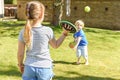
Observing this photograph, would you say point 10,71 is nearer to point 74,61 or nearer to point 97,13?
point 74,61

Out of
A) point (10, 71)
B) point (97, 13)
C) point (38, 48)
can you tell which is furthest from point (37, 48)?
point (97, 13)

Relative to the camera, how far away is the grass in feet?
27.6

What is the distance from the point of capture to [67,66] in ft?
31.1

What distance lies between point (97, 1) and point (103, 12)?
2.70 ft

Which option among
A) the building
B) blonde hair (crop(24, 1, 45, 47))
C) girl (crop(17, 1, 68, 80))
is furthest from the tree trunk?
blonde hair (crop(24, 1, 45, 47))

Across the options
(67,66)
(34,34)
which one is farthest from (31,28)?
(67,66)

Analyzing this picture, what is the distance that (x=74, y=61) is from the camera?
10.2 m

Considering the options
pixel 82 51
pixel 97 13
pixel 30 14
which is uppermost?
pixel 30 14

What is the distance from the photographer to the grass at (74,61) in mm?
8410

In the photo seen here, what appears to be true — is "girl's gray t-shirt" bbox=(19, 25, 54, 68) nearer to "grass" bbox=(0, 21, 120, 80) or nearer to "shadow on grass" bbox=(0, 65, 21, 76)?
"grass" bbox=(0, 21, 120, 80)

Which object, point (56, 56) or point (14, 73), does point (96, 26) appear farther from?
point (14, 73)

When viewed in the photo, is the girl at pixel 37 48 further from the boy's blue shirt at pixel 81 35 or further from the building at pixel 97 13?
the building at pixel 97 13

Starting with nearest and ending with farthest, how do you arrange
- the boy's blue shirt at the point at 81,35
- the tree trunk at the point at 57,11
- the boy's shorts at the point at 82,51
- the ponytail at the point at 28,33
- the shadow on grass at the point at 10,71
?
the ponytail at the point at 28,33
the shadow on grass at the point at 10,71
the boy's blue shirt at the point at 81,35
the boy's shorts at the point at 82,51
the tree trunk at the point at 57,11

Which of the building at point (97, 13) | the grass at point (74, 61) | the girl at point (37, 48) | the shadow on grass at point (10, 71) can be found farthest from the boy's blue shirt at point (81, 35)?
the building at point (97, 13)
